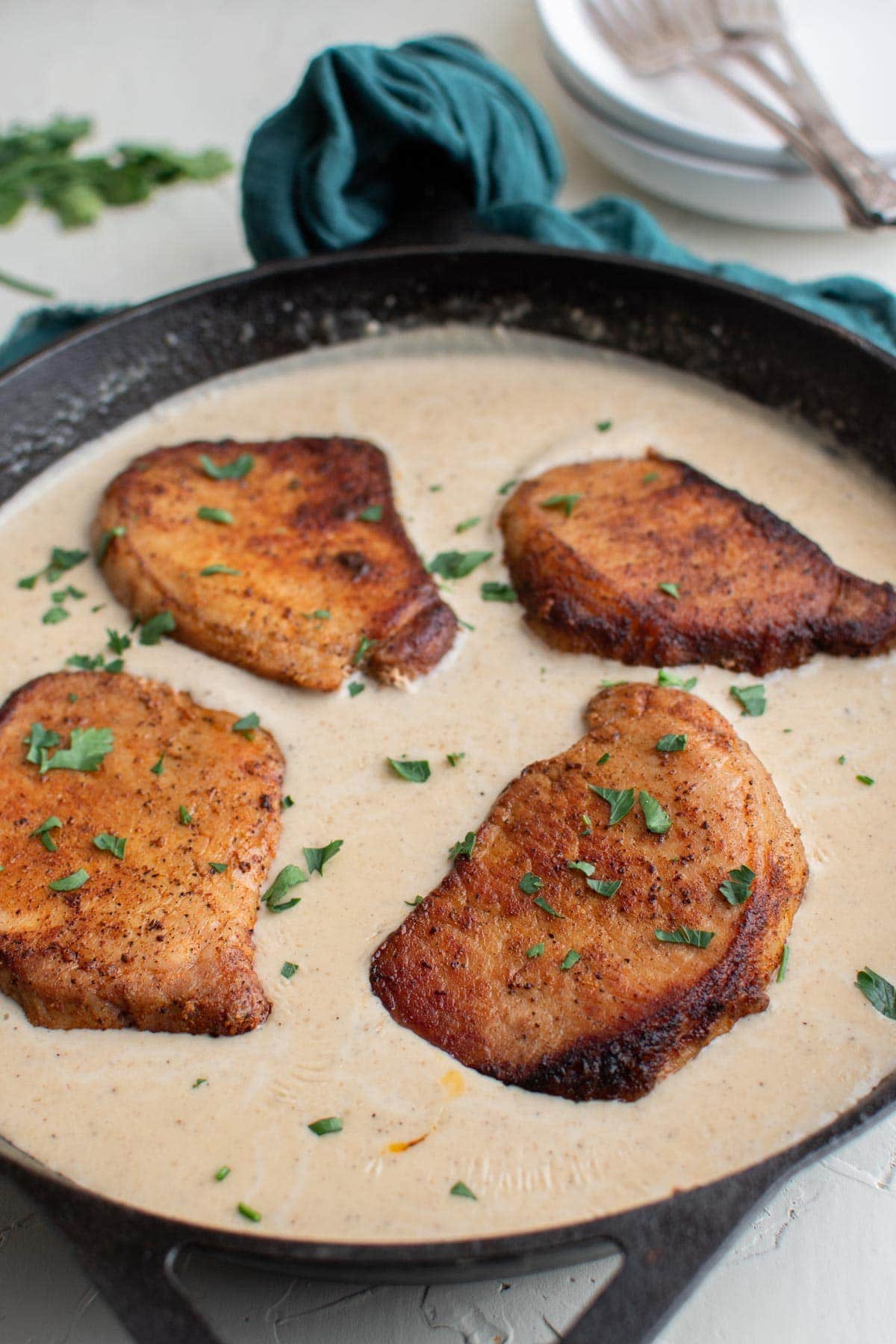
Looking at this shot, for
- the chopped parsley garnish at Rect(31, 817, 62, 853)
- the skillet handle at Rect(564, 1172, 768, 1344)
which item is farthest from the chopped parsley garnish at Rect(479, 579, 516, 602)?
the skillet handle at Rect(564, 1172, 768, 1344)

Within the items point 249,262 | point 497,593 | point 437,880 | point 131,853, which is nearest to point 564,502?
point 497,593

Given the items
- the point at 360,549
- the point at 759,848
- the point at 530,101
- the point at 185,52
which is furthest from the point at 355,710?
the point at 185,52

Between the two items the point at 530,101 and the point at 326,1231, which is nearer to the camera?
the point at 326,1231

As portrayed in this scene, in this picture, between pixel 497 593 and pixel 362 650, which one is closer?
pixel 362 650

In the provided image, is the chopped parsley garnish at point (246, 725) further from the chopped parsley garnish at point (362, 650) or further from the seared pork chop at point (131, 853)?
the chopped parsley garnish at point (362, 650)

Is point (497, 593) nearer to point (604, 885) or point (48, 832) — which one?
point (604, 885)

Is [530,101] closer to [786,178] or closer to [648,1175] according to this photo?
[786,178]
